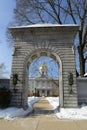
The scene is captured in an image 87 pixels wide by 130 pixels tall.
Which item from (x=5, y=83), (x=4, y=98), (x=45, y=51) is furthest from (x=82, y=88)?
(x=5, y=83)

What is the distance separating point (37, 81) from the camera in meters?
67.9

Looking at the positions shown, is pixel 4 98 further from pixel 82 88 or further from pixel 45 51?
pixel 82 88

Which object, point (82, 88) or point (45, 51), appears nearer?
point (82, 88)

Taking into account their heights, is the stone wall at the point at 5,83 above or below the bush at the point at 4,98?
above

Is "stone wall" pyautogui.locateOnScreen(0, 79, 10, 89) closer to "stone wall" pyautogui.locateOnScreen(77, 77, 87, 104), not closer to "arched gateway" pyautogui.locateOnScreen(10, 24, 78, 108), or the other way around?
"arched gateway" pyautogui.locateOnScreen(10, 24, 78, 108)

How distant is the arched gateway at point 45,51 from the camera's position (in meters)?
13.4

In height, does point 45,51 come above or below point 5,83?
above

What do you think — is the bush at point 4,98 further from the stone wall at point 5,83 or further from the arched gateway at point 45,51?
the stone wall at point 5,83

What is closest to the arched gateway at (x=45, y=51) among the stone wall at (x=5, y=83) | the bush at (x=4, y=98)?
the bush at (x=4, y=98)

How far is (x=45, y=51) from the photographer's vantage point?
1411 centimetres

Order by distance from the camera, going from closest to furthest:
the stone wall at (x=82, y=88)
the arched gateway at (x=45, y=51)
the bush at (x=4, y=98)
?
the bush at (x=4, y=98) < the arched gateway at (x=45, y=51) < the stone wall at (x=82, y=88)

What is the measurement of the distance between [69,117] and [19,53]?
6.02 metres

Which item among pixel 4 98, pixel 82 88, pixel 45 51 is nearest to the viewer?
pixel 4 98

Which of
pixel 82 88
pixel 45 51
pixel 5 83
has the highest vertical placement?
pixel 45 51
